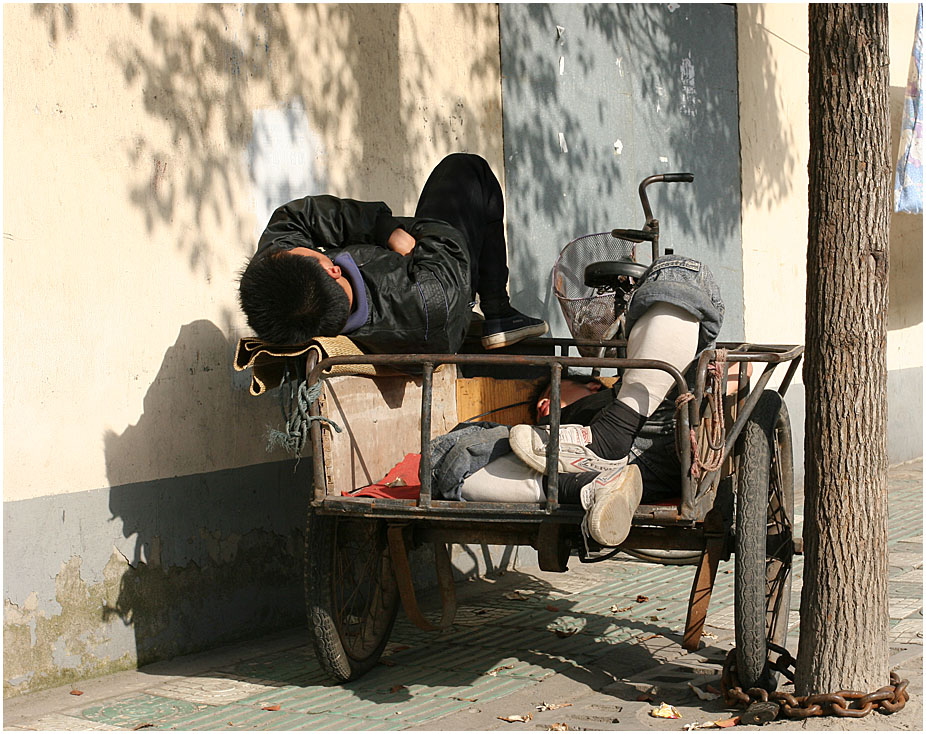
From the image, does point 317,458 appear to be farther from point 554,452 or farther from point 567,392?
point 567,392

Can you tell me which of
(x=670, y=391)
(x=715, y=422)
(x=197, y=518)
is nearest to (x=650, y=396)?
(x=670, y=391)

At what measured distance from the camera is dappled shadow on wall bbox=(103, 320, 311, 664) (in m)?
5.07

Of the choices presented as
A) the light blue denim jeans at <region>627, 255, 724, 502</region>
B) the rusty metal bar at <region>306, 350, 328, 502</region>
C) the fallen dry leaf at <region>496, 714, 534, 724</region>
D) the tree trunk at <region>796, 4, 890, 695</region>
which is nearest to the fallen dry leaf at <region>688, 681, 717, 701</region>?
the tree trunk at <region>796, 4, 890, 695</region>

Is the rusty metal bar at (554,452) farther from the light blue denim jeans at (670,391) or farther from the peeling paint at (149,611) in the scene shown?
the peeling paint at (149,611)

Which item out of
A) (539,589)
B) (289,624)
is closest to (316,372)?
(289,624)

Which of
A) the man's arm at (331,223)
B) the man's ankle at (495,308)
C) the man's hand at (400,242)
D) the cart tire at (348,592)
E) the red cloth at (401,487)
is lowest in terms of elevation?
the cart tire at (348,592)

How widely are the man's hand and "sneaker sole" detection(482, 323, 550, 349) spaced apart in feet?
2.75

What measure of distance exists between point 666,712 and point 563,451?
1.06 metres

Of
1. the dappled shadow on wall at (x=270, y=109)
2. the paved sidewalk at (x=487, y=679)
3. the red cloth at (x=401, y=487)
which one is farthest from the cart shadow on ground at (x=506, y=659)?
the dappled shadow on wall at (x=270, y=109)

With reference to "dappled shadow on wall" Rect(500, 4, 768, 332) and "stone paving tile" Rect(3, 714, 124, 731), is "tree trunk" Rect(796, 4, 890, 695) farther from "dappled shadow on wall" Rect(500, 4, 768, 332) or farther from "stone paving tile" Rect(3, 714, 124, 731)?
"dappled shadow on wall" Rect(500, 4, 768, 332)

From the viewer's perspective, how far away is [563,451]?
13.4ft

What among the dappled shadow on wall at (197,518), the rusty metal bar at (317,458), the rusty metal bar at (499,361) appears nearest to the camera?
the rusty metal bar at (499,361)

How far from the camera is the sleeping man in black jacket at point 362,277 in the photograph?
14.1 ft

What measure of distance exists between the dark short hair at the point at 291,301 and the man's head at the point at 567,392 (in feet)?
4.13
